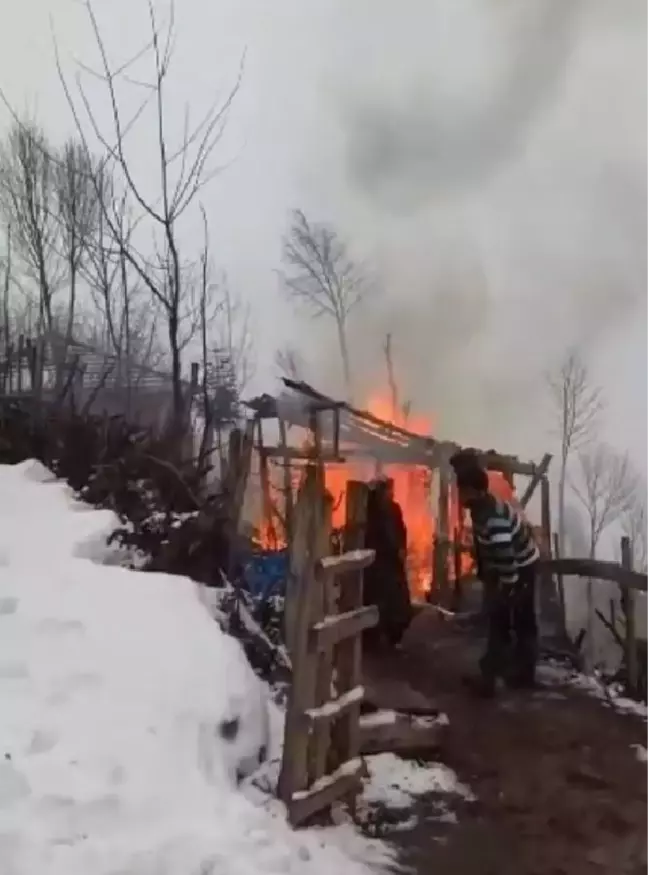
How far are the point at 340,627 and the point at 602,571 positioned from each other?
9.65 ft

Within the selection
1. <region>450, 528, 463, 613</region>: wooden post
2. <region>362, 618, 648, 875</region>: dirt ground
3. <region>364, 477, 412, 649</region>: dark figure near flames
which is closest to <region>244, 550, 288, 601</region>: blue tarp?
<region>364, 477, 412, 649</region>: dark figure near flames

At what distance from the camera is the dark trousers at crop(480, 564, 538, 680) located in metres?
6.00

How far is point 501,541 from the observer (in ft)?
19.4

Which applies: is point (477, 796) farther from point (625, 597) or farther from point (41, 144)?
point (41, 144)

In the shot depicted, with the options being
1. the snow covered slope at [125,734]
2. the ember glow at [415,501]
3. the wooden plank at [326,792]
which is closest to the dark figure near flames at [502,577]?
the snow covered slope at [125,734]

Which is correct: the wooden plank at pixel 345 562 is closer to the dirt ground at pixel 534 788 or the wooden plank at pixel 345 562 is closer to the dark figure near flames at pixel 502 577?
the dirt ground at pixel 534 788

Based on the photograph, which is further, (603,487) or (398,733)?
(603,487)

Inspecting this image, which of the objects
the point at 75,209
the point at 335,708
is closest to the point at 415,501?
the point at 75,209

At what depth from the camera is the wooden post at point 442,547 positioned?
10289 millimetres

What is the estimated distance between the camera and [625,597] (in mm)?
6496

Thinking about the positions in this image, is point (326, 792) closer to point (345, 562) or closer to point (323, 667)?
point (323, 667)

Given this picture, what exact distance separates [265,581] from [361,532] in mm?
1904

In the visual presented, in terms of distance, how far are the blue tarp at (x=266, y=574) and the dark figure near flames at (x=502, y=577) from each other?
1.22 meters

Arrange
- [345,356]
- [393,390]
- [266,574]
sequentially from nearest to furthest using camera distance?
[266,574], [393,390], [345,356]
